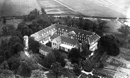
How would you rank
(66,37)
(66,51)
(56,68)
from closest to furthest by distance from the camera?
(56,68)
(66,51)
(66,37)

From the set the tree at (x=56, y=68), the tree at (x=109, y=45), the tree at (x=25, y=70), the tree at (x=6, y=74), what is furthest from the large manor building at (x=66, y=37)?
the tree at (x=6, y=74)

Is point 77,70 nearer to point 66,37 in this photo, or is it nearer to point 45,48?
point 45,48

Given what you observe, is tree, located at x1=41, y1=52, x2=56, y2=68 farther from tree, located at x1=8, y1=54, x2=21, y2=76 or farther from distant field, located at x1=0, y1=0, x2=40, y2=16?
distant field, located at x1=0, y1=0, x2=40, y2=16

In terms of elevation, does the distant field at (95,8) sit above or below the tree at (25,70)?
above

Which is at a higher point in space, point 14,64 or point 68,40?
point 68,40

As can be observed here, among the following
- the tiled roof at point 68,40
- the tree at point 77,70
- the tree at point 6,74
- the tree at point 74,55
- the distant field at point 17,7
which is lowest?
the tree at point 77,70

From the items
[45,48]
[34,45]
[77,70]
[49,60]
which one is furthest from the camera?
[34,45]

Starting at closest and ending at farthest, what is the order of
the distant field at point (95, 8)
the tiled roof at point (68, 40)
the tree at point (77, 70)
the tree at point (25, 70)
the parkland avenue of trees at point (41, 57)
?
the tree at point (25, 70) → the parkland avenue of trees at point (41, 57) → the tree at point (77, 70) → the tiled roof at point (68, 40) → the distant field at point (95, 8)

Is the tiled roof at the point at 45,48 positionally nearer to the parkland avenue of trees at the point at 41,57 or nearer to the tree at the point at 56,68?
the parkland avenue of trees at the point at 41,57

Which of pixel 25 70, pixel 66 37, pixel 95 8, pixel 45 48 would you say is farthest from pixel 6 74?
pixel 95 8
